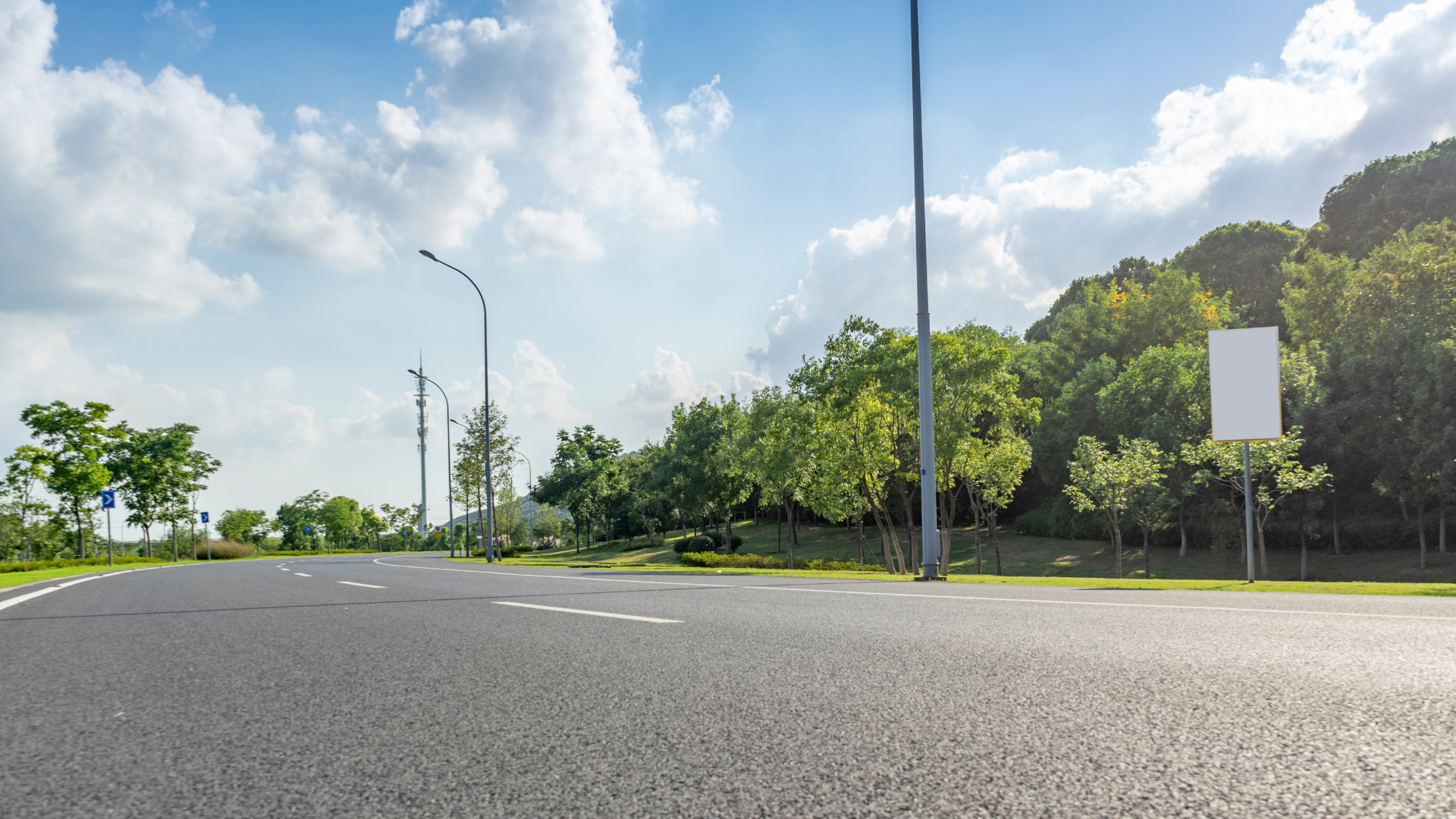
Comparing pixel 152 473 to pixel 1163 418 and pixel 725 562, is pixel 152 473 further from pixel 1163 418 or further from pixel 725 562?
pixel 1163 418

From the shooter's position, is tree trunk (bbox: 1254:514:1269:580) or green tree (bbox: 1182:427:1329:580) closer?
green tree (bbox: 1182:427:1329:580)

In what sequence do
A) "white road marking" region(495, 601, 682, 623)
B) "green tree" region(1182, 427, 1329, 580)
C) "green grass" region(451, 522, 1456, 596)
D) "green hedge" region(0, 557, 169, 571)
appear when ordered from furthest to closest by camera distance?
"green grass" region(451, 522, 1456, 596) < "green hedge" region(0, 557, 169, 571) < "green tree" region(1182, 427, 1329, 580) < "white road marking" region(495, 601, 682, 623)

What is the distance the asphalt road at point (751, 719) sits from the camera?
6.24 feet

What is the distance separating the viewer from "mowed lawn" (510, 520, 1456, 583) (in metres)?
34.5

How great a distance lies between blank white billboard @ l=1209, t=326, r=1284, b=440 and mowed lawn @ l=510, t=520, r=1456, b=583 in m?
17.9

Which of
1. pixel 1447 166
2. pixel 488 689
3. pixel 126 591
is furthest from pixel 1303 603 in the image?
pixel 1447 166

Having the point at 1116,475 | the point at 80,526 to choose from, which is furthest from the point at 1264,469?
the point at 80,526

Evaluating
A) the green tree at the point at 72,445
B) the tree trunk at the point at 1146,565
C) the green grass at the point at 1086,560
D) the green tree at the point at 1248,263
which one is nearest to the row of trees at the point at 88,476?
the green tree at the point at 72,445

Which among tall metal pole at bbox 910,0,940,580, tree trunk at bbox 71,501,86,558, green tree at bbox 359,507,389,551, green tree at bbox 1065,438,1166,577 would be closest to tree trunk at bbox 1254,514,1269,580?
green tree at bbox 1065,438,1166,577

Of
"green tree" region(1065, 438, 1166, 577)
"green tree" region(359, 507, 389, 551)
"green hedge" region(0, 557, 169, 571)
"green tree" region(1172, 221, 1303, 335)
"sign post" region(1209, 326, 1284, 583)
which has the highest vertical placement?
"green tree" region(1172, 221, 1303, 335)

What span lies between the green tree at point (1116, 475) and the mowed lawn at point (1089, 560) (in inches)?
167

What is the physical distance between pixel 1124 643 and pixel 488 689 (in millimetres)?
3408

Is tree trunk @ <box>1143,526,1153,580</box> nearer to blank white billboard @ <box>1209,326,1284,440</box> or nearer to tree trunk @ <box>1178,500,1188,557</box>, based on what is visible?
tree trunk @ <box>1178,500,1188,557</box>

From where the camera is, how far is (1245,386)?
13617mm
